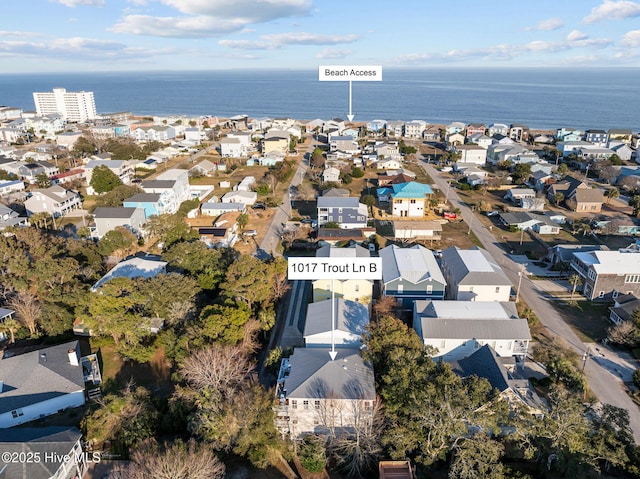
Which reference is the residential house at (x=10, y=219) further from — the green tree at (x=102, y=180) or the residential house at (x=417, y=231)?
the residential house at (x=417, y=231)

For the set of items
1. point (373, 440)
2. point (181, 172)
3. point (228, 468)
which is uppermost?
point (181, 172)

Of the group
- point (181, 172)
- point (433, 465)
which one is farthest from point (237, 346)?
point (181, 172)

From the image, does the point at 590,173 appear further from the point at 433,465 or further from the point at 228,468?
the point at 228,468

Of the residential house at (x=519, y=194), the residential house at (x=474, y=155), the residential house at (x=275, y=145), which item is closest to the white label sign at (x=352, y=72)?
the residential house at (x=519, y=194)

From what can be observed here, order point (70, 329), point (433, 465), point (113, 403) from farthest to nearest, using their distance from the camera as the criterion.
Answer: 1. point (70, 329)
2. point (113, 403)
3. point (433, 465)

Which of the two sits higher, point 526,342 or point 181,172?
point 181,172

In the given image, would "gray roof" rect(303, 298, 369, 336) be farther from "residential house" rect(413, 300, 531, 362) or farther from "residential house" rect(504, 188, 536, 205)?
"residential house" rect(504, 188, 536, 205)
